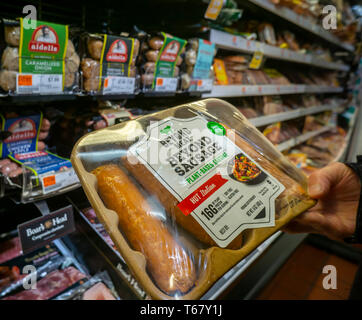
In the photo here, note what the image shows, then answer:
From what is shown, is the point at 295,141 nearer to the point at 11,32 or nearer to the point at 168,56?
the point at 168,56

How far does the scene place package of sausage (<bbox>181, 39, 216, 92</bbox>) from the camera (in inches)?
53.1

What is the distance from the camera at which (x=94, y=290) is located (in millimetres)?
1167

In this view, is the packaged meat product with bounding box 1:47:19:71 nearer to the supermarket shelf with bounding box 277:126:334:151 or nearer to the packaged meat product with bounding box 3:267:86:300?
the packaged meat product with bounding box 3:267:86:300

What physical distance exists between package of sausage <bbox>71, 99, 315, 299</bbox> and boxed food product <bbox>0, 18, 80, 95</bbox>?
33cm

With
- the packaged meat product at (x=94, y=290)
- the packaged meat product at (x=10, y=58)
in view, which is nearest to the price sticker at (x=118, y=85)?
the packaged meat product at (x=10, y=58)

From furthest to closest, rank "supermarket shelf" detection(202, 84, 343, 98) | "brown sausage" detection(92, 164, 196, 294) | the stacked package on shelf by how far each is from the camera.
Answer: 1. "supermarket shelf" detection(202, 84, 343, 98)
2. the stacked package on shelf
3. "brown sausage" detection(92, 164, 196, 294)

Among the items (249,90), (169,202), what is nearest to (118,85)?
(169,202)

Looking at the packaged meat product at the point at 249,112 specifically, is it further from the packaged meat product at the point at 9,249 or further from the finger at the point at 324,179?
the packaged meat product at the point at 9,249

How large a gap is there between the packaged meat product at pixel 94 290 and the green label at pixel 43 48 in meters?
0.93

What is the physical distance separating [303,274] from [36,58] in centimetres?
208

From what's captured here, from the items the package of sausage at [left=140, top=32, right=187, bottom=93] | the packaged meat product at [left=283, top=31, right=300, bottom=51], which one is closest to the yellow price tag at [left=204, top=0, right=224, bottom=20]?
the package of sausage at [left=140, top=32, right=187, bottom=93]

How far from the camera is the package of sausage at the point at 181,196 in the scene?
56 centimetres

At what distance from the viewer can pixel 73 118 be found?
49.2 inches
